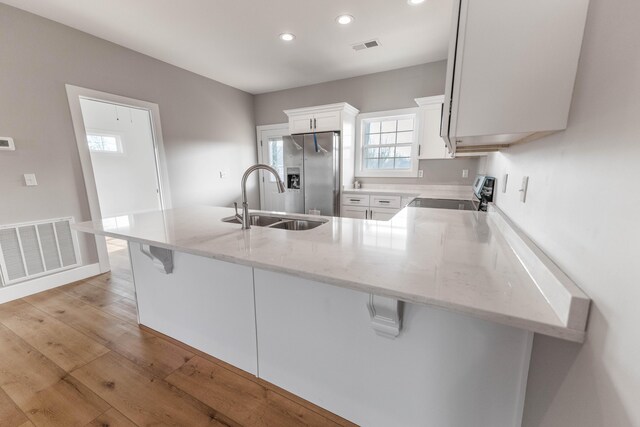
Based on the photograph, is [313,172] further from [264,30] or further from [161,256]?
[161,256]

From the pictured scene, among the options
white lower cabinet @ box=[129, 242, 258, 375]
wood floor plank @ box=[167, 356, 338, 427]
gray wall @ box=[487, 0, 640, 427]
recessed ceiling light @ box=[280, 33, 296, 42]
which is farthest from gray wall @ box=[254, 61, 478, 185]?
wood floor plank @ box=[167, 356, 338, 427]

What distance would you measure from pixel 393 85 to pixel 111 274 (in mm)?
4489

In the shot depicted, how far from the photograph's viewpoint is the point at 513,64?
89cm

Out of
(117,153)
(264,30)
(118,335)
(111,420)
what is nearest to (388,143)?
(264,30)

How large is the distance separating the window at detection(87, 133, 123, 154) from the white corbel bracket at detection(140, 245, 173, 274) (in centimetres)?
397

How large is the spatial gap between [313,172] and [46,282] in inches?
130

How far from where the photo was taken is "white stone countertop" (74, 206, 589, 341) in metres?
0.64

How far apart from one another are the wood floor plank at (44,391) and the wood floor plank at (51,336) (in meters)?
0.06

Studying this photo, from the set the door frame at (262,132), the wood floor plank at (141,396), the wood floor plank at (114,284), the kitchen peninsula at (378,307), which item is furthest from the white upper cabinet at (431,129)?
the wood floor plank at (114,284)

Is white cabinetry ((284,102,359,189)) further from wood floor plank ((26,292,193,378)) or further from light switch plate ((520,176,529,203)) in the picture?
wood floor plank ((26,292,193,378))

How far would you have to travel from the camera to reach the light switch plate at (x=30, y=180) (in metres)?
2.48

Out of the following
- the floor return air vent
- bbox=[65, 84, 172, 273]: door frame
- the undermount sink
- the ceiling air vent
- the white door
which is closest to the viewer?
the undermount sink

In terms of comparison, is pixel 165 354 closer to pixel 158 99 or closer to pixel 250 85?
pixel 158 99

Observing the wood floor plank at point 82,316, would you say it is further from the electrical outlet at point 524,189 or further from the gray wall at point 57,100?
the electrical outlet at point 524,189
